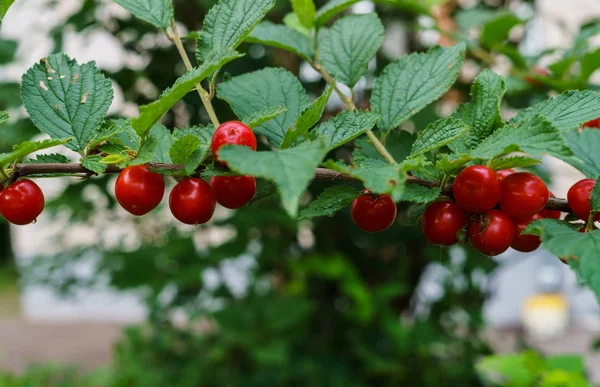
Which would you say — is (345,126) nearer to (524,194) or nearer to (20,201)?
(524,194)

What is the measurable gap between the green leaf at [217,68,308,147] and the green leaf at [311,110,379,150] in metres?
0.06

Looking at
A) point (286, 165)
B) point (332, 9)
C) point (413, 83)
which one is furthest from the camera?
point (332, 9)

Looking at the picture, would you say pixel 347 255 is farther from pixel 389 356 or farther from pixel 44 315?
pixel 44 315

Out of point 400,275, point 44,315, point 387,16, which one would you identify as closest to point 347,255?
point 400,275

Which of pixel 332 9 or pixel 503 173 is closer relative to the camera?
pixel 503 173

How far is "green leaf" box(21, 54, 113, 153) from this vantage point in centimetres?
48

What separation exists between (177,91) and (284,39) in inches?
13.0

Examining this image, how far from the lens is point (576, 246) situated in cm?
A: 42

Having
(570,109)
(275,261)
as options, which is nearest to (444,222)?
(570,109)

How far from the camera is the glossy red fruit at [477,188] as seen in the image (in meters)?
0.46

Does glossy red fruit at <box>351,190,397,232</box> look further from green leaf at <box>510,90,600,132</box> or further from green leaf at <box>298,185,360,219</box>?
green leaf at <box>510,90,600,132</box>

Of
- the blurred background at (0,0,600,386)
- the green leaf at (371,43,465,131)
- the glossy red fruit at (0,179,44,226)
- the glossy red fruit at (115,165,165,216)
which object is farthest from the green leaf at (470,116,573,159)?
the blurred background at (0,0,600,386)

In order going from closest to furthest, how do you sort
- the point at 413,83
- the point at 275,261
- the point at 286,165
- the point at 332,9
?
the point at 286,165, the point at 413,83, the point at 332,9, the point at 275,261

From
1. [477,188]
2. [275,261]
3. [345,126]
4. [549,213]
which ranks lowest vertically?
[275,261]
